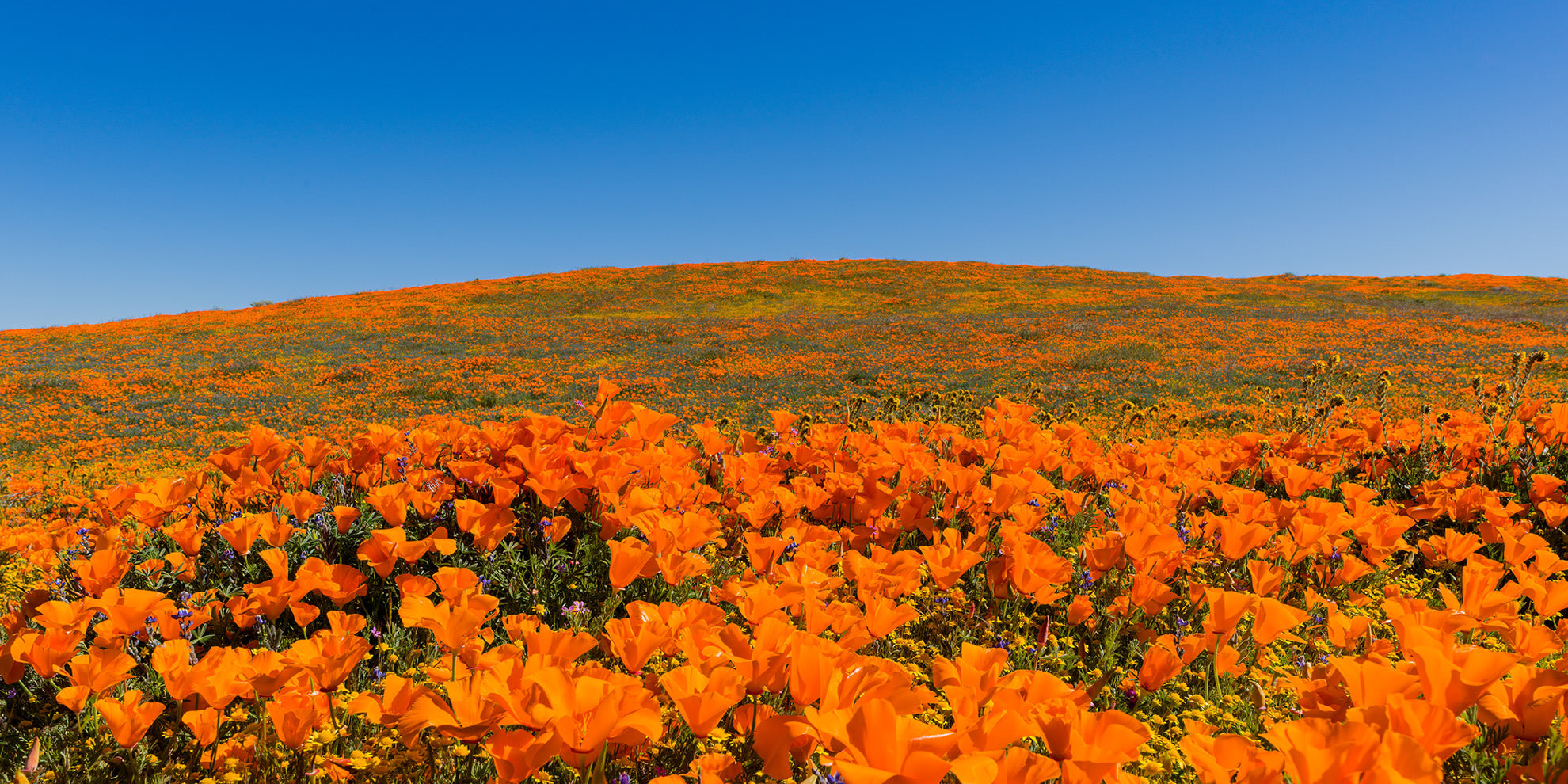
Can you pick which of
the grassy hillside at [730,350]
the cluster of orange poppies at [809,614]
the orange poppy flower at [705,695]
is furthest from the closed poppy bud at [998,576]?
the grassy hillside at [730,350]

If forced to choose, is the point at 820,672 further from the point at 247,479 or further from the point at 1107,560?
the point at 247,479

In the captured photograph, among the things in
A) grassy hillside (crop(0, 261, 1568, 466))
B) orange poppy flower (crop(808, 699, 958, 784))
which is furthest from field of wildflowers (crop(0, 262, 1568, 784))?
grassy hillside (crop(0, 261, 1568, 466))

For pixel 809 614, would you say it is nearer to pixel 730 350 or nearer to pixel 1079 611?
pixel 1079 611

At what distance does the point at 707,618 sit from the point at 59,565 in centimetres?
228

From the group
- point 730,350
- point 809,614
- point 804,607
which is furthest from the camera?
point 730,350

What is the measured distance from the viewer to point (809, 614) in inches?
55.5

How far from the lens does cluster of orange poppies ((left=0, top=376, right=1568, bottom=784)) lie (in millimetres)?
1062

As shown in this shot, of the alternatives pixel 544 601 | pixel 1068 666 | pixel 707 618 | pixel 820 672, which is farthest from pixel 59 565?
pixel 1068 666

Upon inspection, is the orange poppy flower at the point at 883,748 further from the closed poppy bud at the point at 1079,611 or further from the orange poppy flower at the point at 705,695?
the closed poppy bud at the point at 1079,611

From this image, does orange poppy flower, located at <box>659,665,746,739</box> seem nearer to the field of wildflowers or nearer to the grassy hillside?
the field of wildflowers

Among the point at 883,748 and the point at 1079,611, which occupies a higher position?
the point at 883,748

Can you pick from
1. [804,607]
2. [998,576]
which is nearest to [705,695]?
[804,607]

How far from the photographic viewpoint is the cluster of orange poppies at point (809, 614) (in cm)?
106

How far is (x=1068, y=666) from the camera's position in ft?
6.95
